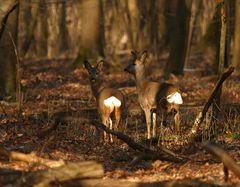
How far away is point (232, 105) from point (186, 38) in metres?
8.29

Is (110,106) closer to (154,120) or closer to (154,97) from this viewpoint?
(154,120)

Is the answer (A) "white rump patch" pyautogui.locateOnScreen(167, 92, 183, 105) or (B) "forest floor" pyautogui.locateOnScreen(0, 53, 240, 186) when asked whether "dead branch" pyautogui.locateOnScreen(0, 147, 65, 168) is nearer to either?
(B) "forest floor" pyautogui.locateOnScreen(0, 53, 240, 186)

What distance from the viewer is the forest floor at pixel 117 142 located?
946 cm

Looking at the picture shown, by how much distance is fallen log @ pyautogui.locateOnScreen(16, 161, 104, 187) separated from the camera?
7824mm

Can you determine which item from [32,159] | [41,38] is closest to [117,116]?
[32,159]

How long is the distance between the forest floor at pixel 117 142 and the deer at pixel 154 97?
0.31 meters

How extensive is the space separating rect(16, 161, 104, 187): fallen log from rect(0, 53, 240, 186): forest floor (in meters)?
0.49

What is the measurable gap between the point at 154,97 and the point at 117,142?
2.10 metres

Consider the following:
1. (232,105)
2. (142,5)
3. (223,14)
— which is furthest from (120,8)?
(223,14)

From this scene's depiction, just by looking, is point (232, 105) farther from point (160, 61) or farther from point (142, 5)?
point (142, 5)

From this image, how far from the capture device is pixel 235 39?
22047 mm

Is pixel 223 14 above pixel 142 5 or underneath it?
underneath

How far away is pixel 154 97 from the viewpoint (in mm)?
14312

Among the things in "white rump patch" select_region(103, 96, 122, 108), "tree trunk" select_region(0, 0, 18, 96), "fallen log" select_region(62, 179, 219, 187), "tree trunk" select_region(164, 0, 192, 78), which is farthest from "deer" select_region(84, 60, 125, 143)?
"tree trunk" select_region(164, 0, 192, 78)
